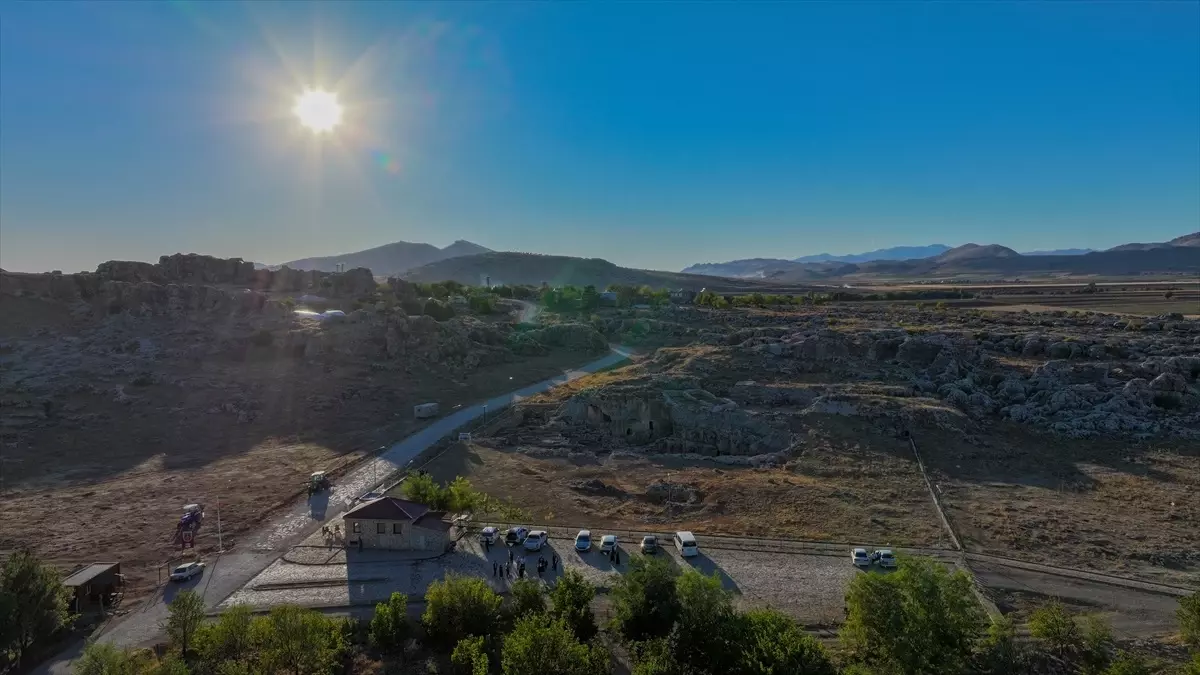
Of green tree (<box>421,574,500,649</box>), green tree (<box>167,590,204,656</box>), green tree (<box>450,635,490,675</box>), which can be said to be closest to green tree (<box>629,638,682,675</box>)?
green tree (<box>450,635,490,675</box>)

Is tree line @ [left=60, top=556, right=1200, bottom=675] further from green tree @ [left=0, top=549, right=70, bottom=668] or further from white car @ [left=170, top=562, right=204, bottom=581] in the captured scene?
white car @ [left=170, top=562, right=204, bottom=581]

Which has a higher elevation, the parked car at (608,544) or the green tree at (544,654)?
the green tree at (544,654)

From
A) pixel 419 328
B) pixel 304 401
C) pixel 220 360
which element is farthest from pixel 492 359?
pixel 220 360

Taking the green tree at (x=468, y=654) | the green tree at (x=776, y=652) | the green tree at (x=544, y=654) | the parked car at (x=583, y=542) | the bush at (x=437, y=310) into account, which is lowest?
the parked car at (x=583, y=542)

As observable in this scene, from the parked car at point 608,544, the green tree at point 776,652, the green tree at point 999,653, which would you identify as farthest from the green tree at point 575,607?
the green tree at point 999,653

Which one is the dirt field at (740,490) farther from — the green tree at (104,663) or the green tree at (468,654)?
the green tree at (104,663)

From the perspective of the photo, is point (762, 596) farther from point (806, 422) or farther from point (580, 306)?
point (580, 306)
